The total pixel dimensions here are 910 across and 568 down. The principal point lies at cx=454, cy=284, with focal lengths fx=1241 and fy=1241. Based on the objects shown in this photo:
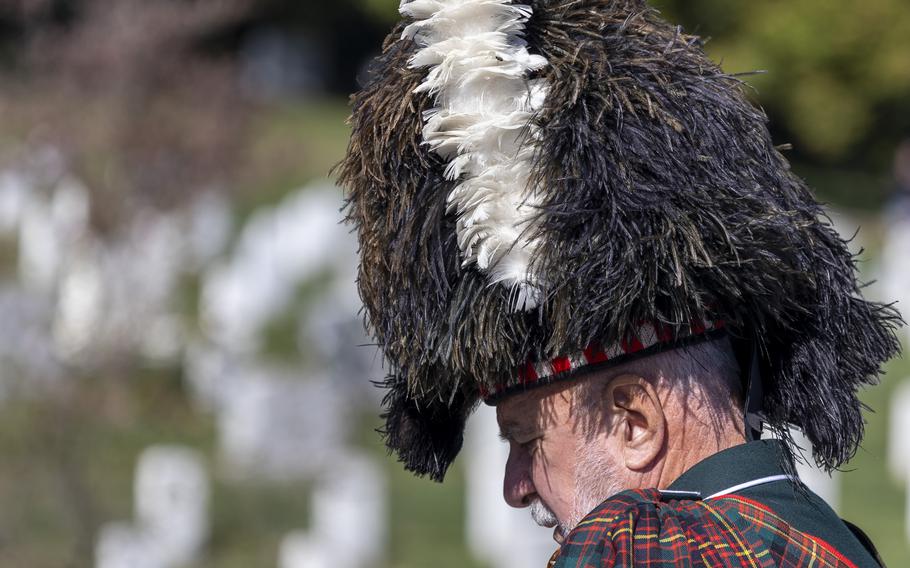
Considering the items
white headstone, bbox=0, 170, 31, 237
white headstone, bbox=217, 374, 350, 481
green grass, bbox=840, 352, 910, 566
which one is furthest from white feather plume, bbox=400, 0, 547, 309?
white headstone, bbox=0, 170, 31, 237

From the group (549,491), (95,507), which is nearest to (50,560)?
(95,507)

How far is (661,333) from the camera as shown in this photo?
6.31ft

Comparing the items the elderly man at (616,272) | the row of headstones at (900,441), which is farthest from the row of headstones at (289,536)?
the elderly man at (616,272)

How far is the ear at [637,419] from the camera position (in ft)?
6.37

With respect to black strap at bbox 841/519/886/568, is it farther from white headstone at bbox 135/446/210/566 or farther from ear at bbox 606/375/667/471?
white headstone at bbox 135/446/210/566

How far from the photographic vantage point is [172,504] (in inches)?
266

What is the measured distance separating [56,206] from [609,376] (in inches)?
293

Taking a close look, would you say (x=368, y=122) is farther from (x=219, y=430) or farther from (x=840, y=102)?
(x=840, y=102)

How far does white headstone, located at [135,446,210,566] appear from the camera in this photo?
675cm

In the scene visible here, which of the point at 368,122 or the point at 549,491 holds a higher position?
the point at 368,122

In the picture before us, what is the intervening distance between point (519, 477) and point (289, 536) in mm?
5168

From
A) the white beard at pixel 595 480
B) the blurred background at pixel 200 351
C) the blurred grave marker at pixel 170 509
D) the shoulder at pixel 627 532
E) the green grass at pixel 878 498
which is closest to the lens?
the shoulder at pixel 627 532

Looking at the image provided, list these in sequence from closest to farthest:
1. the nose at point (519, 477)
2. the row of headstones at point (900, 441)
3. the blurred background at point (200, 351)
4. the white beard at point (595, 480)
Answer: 1. the white beard at point (595, 480)
2. the nose at point (519, 477)
3. the blurred background at point (200, 351)
4. the row of headstones at point (900, 441)

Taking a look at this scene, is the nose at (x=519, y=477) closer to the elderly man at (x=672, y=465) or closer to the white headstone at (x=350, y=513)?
the elderly man at (x=672, y=465)
